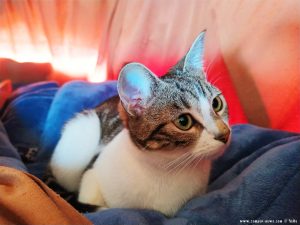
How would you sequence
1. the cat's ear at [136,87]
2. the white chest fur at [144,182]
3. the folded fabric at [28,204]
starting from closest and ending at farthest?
the folded fabric at [28,204], the cat's ear at [136,87], the white chest fur at [144,182]

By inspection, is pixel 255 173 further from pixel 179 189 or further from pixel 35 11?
pixel 35 11

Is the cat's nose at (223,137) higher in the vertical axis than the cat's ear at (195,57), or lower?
lower

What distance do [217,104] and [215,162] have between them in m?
0.31

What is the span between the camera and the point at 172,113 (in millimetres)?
763

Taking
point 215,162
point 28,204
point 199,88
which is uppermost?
point 199,88

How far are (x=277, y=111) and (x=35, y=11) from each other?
0.86m

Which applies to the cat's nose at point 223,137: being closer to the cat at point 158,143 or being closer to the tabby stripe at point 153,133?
the cat at point 158,143

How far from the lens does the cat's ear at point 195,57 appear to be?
828mm

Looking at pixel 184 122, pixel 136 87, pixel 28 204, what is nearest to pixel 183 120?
pixel 184 122

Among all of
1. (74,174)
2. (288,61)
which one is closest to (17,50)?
(74,174)

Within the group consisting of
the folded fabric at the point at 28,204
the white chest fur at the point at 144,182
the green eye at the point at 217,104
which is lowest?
the white chest fur at the point at 144,182

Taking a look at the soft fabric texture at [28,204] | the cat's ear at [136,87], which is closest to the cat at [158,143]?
the cat's ear at [136,87]

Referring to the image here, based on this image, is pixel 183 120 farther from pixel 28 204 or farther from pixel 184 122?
pixel 28 204

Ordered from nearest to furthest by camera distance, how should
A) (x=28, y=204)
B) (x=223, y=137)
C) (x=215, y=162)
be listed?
(x=28, y=204) < (x=223, y=137) < (x=215, y=162)
